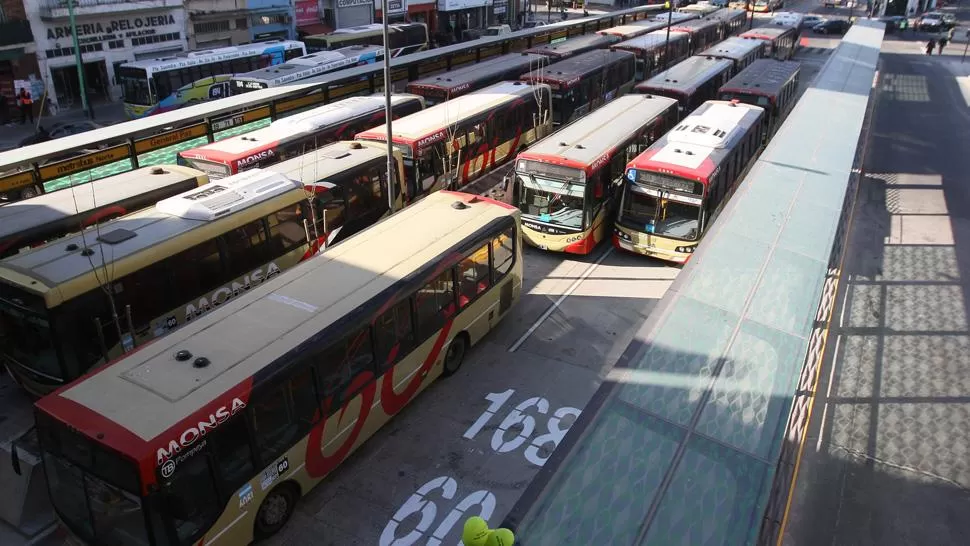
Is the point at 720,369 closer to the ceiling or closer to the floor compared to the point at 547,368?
closer to the ceiling

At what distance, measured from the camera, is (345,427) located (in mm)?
9547

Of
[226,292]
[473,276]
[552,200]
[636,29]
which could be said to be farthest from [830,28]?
[226,292]

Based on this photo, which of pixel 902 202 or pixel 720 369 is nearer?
pixel 720 369

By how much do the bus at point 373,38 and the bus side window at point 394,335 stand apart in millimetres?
30045

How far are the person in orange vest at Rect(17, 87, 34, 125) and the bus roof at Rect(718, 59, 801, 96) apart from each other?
92.5 ft

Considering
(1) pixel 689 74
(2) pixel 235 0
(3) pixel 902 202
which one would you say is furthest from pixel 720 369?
Answer: (2) pixel 235 0

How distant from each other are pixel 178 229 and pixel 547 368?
6760mm

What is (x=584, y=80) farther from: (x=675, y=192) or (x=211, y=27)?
(x=211, y=27)

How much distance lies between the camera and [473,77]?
79.6 feet

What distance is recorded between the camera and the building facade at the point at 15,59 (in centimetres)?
3009

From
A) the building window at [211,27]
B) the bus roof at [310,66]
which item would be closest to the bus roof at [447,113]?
the bus roof at [310,66]

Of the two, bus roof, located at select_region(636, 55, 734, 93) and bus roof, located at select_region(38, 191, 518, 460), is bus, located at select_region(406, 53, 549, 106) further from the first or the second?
bus roof, located at select_region(38, 191, 518, 460)

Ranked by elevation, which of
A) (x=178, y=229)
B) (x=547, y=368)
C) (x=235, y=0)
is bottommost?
(x=547, y=368)

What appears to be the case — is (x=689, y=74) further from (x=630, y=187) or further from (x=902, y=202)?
(x=630, y=187)
